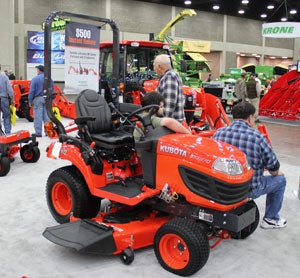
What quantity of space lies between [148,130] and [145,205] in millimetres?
667

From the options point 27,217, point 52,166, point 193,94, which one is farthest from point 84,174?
point 193,94

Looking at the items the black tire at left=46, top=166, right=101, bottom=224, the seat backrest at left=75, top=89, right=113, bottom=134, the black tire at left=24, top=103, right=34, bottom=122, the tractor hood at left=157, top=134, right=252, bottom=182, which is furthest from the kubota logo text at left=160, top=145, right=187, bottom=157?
the black tire at left=24, top=103, right=34, bottom=122

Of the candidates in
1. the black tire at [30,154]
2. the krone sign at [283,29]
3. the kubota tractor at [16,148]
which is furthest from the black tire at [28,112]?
the krone sign at [283,29]

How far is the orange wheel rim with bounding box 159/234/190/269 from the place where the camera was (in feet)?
9.67

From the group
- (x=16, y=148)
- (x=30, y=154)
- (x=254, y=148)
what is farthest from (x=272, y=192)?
(x=16, y=148)

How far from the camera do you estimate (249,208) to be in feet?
10.3

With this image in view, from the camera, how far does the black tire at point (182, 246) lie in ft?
9.32

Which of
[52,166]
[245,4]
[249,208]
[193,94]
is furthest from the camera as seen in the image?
[245,4]

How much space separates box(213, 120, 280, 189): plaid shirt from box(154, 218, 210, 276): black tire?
0.81 m

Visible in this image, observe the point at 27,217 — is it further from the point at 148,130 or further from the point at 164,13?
the point at 164,13

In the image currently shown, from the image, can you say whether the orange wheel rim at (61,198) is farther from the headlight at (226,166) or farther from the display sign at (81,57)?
the headlight at (226,166)

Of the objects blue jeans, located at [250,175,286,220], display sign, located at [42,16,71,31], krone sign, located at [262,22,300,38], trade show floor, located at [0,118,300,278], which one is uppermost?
krone sign, located at [262,22,300,38]

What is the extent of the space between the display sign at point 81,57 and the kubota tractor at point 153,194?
0.24 m

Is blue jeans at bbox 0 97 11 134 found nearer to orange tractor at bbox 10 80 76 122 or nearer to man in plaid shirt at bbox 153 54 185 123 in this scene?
orange tractor at bbox 10 80 76 122
